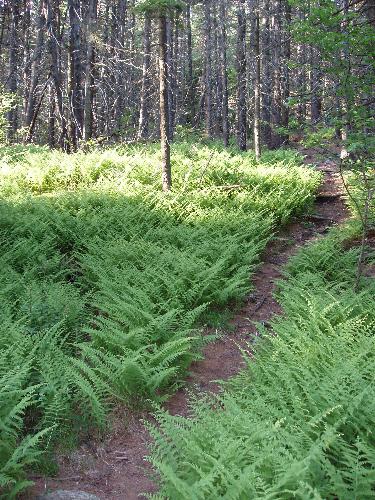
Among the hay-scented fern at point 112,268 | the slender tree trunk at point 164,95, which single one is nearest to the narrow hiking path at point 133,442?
the hay-scented fern at point 112,268

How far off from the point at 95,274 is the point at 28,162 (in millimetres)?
7544

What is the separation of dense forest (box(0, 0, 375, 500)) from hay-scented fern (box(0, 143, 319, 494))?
33mm

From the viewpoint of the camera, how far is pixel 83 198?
33.2 ft

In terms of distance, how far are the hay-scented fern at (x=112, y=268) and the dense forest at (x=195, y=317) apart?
33mm

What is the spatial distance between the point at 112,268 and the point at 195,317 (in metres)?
1.67

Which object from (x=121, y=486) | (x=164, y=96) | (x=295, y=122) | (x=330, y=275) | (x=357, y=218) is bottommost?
(x=121, y=486)

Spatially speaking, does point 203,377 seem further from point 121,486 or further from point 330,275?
point 330,275

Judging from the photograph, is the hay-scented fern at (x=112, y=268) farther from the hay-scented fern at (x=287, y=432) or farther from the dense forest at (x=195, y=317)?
the hay-scented fern at (x=287, y=432)

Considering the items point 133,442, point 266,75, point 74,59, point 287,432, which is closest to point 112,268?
point 133,442

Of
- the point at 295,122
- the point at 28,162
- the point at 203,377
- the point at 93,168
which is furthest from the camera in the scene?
the point at 28,162

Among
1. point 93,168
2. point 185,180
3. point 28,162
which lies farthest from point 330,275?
point 28,162

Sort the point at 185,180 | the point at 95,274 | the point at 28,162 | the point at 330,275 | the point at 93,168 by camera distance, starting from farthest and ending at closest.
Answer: the point at 28,162, the point at 93,168, the point at 185,180, the point at 330,275, the point at 95,274

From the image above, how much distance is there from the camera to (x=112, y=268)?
24.0 ft

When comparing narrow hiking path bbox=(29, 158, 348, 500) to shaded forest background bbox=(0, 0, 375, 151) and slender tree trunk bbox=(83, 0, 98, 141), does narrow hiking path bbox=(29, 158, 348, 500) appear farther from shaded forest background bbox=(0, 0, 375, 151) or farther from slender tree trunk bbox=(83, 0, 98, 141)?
slender tree trunk bbox=(83, 0, 98, 141)
